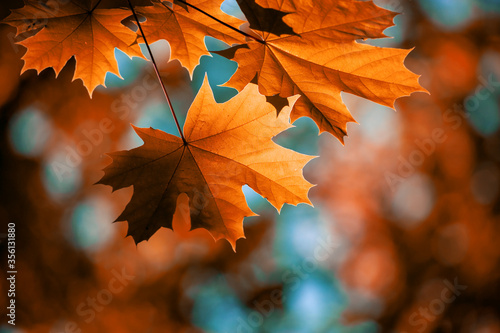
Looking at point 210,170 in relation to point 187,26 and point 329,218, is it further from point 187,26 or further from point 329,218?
point 329,218

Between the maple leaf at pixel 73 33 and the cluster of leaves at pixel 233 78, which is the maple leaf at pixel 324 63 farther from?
the maple leaf at pixel 73 33

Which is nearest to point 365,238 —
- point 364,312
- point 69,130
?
point 364,312

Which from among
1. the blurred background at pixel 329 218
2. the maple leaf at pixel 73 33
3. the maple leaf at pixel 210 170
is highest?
the maple leaf at pixel 73 33

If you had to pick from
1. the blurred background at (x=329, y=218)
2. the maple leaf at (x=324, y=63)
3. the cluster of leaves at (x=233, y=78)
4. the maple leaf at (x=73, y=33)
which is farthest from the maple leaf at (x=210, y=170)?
the blurred background at (x=329, y=218)

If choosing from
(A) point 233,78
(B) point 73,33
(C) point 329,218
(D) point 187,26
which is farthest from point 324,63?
(C) point 329,218

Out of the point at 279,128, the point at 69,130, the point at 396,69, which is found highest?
the point at 396,69

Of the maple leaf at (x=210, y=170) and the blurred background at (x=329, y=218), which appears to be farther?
the blurred background at (x=329, y=218)

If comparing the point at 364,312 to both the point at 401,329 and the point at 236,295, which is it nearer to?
the point at 401,329

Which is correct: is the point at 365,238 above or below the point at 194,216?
below
